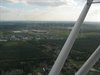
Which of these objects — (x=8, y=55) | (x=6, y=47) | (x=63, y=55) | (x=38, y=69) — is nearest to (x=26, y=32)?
(x=6, y=47)

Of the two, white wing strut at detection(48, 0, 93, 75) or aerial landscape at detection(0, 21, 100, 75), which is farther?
aerial landscape at detection(0, 21, 100, 75)

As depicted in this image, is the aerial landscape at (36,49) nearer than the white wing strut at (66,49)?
No

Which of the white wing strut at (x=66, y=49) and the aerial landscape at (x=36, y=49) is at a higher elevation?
the white wing strut at (x=66, y=49)

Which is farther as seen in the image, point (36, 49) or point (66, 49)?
point (36, 49)

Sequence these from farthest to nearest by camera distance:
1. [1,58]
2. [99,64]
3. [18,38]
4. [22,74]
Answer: [18,38] → [1,58] → [99,64] → [22,74]

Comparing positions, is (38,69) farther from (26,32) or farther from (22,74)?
(26,32)

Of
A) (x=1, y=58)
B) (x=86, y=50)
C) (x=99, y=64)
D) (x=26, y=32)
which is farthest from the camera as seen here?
(x=26, y=32)

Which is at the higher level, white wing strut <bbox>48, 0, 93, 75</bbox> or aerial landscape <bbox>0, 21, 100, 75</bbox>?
white wing strut <bbox>48, 0, 93, 75</bbox>

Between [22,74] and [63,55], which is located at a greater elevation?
[63,55]

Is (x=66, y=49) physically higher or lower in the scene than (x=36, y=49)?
higher

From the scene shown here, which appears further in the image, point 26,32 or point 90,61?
point 26,32

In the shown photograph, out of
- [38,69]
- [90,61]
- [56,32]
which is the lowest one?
[56,32]
